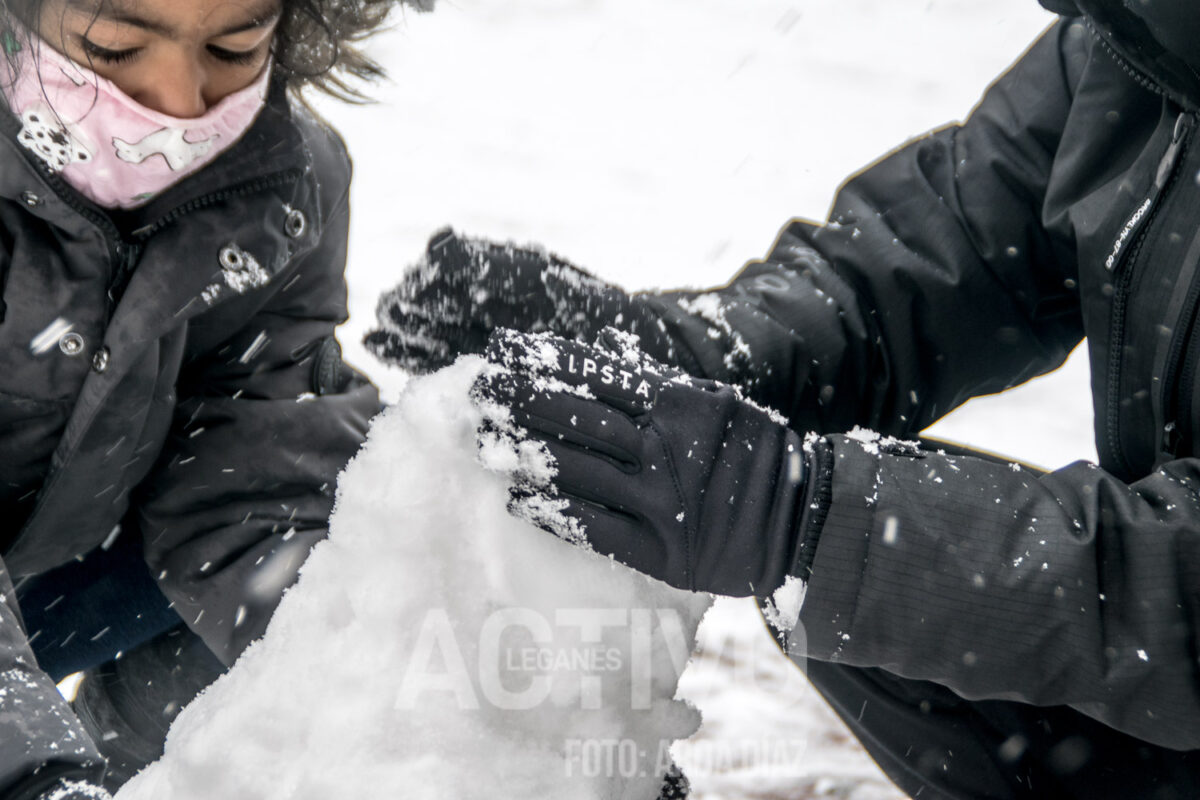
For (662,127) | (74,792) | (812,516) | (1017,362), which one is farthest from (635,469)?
(662,127)

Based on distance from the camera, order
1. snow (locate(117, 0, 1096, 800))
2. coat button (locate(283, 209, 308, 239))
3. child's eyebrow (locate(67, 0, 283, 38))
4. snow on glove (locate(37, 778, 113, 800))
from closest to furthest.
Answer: snow on glove (locate(37, 778, 113, 800)) → child's eyebrow (locate(67, 0, 283, 38)) → coat button (locate(283, 209, 308, 239)) → snow (locate(117, 0, 1096, 800))

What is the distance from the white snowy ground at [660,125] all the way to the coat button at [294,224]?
1176 mm

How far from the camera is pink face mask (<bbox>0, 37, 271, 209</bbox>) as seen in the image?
1.16 metres

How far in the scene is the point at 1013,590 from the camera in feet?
3.18

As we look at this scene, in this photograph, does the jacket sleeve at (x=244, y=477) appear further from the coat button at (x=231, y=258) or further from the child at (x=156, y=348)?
the coat button at (x=231, y=258)

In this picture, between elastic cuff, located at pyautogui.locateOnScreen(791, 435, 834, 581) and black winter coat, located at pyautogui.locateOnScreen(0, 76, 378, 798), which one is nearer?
elastic cuff, located at pyautogui.locateOnScreen(791, 435, 834, 581)

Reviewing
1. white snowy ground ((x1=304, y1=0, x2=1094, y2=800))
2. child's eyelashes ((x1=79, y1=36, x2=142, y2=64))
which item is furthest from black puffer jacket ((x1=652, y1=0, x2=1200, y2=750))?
white snowy ground ((x1=304, y1=0, x2=1094, y2=800))

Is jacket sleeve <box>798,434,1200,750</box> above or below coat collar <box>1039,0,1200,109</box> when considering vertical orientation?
below

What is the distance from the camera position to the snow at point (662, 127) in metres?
3.11

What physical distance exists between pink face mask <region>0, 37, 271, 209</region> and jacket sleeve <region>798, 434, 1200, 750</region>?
2.74 ft

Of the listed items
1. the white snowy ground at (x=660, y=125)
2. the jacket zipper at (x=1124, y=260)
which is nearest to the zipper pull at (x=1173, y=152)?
the jacket zipper at (x=1124, y=260)

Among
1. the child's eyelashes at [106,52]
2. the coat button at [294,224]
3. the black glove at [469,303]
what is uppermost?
the child's eyelashes at [106,52]

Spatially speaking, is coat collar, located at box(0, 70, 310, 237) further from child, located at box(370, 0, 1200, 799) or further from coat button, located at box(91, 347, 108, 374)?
child, located at box(370, 0, 1200, 799)

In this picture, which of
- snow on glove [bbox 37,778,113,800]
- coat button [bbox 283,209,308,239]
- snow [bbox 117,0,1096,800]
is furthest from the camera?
snow [bbox 117,0,1096,800]
